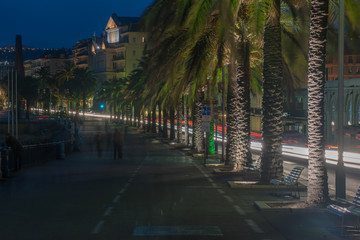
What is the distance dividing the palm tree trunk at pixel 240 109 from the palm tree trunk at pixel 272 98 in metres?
2.76

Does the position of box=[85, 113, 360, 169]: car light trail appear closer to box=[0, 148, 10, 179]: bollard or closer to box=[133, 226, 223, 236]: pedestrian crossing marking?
box=[0, 148, 10, 179]: bollard

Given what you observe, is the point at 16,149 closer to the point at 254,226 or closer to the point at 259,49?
the point at 259,49

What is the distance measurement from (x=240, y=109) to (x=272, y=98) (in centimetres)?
512

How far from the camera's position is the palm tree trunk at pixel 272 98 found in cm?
2123

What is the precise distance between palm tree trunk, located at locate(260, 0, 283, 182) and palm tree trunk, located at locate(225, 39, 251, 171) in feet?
9.07

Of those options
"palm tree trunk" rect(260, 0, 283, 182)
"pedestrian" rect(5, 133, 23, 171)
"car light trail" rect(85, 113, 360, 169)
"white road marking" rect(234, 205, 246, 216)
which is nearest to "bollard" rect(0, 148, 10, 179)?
"pedestrian" rect(5, 133, 23, 171)

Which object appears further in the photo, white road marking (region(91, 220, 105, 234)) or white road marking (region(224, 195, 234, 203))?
white road marking (region(224, 195, 234, 203))

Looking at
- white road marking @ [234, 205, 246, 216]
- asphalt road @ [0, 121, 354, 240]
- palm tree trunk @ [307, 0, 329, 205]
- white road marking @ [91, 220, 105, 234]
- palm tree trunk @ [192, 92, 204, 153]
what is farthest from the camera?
palm tree trunk @ [192, 92, 204, 153]

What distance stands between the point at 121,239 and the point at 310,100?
23.3 ft

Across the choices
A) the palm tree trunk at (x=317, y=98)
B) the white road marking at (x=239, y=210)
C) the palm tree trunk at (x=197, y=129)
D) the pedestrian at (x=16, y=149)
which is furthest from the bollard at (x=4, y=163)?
the palm tree trunk at (x=197, y=129)

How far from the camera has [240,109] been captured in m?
26.4

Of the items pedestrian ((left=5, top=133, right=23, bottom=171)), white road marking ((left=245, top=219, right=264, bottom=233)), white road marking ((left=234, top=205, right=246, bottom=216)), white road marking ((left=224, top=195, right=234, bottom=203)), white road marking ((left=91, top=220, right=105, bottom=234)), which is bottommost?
white road marking ((left=224, top=195, right=234, bottom=203))

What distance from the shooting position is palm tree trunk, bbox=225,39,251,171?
25719 mm

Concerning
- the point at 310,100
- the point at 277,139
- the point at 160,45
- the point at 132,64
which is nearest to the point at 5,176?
the point at 160,45
